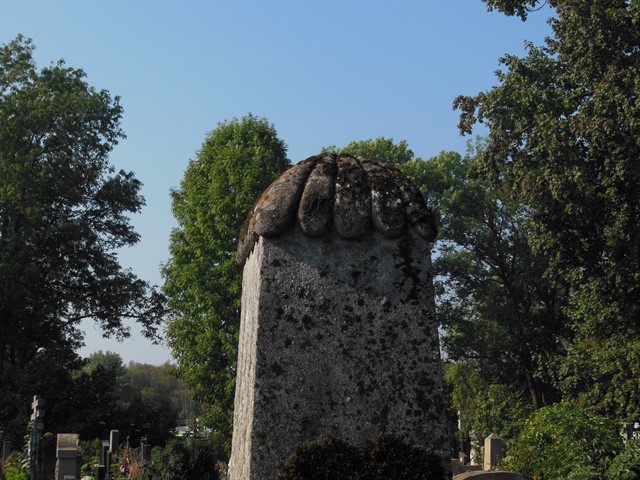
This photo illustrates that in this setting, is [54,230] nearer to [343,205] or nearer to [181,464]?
[181,464]

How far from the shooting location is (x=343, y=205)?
6.03 metres

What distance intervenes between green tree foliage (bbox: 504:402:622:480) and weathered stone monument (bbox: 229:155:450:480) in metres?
7.85

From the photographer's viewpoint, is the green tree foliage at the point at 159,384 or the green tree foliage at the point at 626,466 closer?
the green tree foliage at the point at 626,466

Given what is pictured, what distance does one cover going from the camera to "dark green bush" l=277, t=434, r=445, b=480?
5.66 meters

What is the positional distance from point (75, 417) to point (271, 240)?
27.5 meters

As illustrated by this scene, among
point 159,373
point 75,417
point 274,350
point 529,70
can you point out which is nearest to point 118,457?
point 75,417

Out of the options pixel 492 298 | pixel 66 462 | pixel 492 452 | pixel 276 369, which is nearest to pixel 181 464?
pixel 66 462

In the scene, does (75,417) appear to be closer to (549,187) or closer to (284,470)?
(549,187)

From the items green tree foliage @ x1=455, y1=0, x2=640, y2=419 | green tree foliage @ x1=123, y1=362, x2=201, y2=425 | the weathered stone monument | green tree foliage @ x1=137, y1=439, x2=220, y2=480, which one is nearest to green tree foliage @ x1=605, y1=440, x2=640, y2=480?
green tree foliage @ x1=455, y1=0, x2=640, y2=419

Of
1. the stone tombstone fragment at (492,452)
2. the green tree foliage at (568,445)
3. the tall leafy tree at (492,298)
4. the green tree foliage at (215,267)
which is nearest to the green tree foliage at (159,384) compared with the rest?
the tall leafy tree at (492,298)

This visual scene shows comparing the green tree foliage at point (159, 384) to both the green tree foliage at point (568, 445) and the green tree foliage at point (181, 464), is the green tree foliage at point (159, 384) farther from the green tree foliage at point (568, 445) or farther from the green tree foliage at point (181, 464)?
the green tree foliage at point (568, 445)

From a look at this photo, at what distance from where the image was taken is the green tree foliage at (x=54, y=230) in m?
31.0

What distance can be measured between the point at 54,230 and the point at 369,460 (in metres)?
28.6

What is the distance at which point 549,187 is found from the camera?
18609 mm
